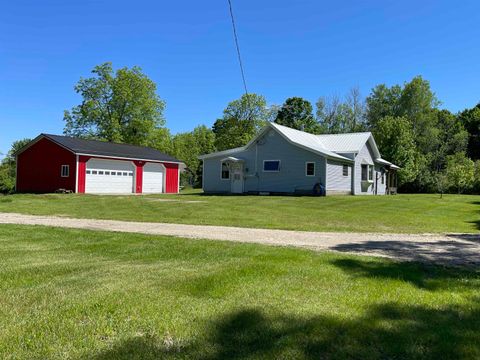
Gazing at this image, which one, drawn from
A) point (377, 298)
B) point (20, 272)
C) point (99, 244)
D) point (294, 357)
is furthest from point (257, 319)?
point (99, 244)

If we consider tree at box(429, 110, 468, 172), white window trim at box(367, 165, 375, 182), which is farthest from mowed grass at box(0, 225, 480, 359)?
tree at box(429, 110, 468, 172)

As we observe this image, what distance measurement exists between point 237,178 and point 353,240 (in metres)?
20.7

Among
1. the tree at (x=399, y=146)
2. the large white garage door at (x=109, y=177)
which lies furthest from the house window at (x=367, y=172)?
the large white garage door at (x=109, y=177)

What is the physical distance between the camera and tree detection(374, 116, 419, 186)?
4038 cm

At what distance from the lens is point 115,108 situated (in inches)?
1972

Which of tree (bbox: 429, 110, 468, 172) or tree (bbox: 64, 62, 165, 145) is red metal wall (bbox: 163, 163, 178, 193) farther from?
tree (bbox: 429, 110, 468, 172)

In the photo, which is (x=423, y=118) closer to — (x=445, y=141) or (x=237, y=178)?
(x=445, y=141)

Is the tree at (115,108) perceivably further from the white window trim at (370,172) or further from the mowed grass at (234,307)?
the mowed grass at (234,307)

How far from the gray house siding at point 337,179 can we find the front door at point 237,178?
653cm

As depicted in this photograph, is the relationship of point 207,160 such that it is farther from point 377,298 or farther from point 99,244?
point 377,298

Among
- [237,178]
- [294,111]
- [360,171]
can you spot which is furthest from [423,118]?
[237,178]

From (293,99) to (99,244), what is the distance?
57266 mm

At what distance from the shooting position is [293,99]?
6262cm

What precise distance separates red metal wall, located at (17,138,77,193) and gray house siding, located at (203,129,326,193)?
11.5m
